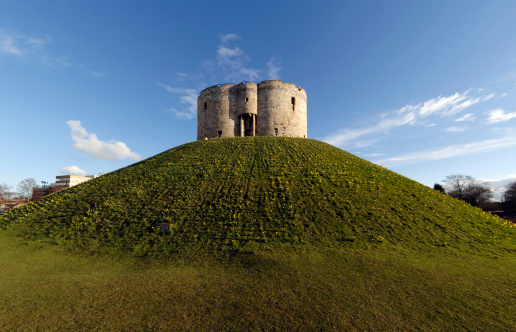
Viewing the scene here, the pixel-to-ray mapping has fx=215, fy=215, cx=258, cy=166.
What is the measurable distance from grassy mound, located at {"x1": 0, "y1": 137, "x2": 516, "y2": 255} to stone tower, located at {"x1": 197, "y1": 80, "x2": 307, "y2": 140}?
14.1 m

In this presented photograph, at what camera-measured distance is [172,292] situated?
897 centimetres

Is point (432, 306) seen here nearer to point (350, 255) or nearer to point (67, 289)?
point (350, 255)

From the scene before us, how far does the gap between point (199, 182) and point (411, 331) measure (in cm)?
1944

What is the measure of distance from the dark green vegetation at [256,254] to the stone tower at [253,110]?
14470 mm

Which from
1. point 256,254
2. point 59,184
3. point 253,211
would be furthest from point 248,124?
point 59,184

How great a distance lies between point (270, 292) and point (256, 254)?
413cm

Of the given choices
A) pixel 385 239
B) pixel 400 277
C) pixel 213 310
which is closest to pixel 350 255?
pixel 400 277

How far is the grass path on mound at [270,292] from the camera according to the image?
7.07 metres

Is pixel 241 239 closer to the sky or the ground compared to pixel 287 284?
closer to the sky

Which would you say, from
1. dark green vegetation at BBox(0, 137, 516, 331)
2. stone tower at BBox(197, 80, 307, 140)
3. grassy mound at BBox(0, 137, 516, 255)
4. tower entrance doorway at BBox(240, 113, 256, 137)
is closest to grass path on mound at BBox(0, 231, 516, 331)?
dark green vegetation at BBox(0, 137, 516, 331)

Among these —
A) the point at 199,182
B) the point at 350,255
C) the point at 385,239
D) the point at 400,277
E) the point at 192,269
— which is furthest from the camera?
the point at 199,182

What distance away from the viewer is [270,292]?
349 inches

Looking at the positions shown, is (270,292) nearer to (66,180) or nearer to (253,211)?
(253,211)

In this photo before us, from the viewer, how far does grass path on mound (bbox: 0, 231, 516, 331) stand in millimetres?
7066
